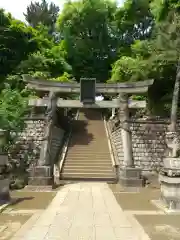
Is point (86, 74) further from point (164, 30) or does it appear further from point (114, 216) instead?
point (114, 216)

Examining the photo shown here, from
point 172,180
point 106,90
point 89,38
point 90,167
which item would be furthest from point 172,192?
point 89,38

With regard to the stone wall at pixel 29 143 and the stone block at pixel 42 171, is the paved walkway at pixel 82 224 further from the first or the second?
the stone wall at pixel 29 143

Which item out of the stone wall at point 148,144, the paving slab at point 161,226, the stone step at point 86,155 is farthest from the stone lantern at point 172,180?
the stone step at point 86,155

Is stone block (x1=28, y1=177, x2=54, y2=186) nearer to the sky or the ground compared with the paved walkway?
nearer to the sky

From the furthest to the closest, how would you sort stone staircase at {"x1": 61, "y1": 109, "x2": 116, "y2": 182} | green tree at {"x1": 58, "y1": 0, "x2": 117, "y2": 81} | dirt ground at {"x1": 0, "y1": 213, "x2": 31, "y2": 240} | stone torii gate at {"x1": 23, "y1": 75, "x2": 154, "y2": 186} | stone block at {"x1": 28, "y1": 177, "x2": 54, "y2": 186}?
1. green tree at {"x1": 58, "y1": 0, "x2": 117, "y2": 81}
2. stone torii gate at {"x1": 23, "y1": 75, "x2": 154, "y2": 186}
3. stone staircase at {"x1": 61, "y1": 109, "x2": 116, "y2": 182}
4. stone block at {"x1": 28, "y1": 177, "x2": 54, "y2": 186}
5. dirt ground at {"x1": 0, "y1": 213, "x2": 31, "y2": 240}

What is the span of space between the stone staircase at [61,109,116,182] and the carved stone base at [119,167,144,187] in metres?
1.10

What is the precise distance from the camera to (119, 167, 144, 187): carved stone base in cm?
1351

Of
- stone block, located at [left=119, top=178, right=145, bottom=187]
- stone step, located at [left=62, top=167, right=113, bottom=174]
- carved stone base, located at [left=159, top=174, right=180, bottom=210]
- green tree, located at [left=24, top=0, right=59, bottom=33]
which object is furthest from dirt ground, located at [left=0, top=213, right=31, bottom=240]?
green tree, located at [left=24, top=0, right=59, bottom=33]

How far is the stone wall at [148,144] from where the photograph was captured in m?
16.6

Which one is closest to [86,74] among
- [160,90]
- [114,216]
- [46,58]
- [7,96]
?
[46,58]

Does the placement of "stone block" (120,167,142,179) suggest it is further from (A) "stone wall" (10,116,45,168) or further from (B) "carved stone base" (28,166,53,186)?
(A) "stone wall" (10,116,45,168)

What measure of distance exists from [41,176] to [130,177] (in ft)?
13.3

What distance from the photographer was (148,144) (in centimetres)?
1716

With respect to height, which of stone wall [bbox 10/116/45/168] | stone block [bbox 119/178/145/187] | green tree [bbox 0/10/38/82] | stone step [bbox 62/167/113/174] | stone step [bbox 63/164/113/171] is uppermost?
green tree [bbox 0/10/38/82]
